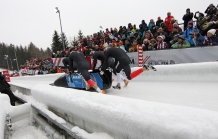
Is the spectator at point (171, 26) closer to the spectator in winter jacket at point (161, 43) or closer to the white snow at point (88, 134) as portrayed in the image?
the spectator in winter jacket at point (161, 43)

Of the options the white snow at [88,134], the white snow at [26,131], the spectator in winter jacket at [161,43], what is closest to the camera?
the white snow at [88,134]

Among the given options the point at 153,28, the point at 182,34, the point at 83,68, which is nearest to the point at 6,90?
the point at 83,68

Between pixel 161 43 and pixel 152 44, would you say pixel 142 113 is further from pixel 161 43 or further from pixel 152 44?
pixel 152 44

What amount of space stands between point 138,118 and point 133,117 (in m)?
0.04

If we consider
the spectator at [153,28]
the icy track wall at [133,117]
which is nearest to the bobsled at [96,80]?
the icy track wall at [133,117]

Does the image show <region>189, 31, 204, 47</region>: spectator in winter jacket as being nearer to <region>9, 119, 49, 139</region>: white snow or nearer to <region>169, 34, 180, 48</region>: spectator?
<region>169, 34, 180, 48</region>: spectator

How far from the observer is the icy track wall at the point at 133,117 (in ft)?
2.72

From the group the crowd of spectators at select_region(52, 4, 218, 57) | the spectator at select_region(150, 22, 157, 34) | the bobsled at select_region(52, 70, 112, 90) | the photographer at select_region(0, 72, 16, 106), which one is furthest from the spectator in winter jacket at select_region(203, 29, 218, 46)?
the photographer at select_region(0, 72, 16, 106)

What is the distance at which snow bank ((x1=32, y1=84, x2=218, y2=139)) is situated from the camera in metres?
0.82

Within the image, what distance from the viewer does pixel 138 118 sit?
3.45 ft

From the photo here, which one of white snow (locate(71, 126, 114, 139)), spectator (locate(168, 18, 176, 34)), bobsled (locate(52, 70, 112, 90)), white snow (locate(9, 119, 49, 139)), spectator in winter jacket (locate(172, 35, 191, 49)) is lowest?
white snow (locate(9, 119, 49, 139))

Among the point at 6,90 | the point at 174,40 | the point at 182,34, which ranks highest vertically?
the point at 182,34

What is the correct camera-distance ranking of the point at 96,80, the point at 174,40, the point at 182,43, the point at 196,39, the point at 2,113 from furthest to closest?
the point at 174,40
the point at 182,43
the point at 196,39
the point at 96,80
the point at 2,113

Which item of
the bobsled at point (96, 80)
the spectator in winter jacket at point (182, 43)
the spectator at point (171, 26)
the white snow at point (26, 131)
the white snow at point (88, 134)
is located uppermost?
the spectator at point (171, 26)
